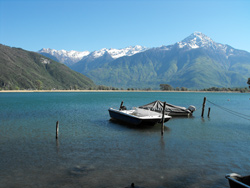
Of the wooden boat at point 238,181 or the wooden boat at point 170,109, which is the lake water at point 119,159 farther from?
the wooden boat at point 170,109

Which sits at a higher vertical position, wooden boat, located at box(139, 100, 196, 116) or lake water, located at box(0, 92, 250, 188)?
wooden boat, located at box(139, 100, 196, 116)

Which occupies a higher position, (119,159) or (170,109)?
(170,109)

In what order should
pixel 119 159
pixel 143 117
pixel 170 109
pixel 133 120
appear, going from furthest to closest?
pixel 170 109, pixel 133 120, pixel 143 117, pixel 119 159

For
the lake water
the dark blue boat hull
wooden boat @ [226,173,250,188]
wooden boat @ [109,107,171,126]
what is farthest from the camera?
the dark blue boat hull

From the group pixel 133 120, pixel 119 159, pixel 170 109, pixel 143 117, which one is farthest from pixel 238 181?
pixel 170 109

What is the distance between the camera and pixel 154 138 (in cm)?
2406

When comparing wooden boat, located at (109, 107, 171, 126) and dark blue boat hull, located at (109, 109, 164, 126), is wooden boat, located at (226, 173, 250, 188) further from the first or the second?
dark blue boat hull, located at (109, 109, 164, 126)

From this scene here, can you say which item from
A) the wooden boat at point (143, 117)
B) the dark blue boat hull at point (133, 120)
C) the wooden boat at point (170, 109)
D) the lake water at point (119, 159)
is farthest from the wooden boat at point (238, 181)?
the wooden boat at point (170, 109)

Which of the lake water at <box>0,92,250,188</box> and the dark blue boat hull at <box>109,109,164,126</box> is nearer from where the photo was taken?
the lake water at <box>0,92,250,188</box>

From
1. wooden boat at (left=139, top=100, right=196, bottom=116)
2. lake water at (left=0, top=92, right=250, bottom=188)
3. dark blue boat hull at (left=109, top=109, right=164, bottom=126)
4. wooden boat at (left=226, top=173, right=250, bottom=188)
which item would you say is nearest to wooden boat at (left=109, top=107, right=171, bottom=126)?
dark blue boat hull at (left=109, top=109, right=164, bottom=126)

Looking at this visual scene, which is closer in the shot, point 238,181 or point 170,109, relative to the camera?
point 238,181

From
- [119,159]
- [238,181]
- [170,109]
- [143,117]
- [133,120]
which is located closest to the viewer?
[238,181]

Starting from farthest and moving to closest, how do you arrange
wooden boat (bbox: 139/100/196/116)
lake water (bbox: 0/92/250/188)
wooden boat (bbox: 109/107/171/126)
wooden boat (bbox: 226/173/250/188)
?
wooden boat (bbox: 139/100/196/116), wooden boat (bbox: 109/107/171/126), lake water (bbox: 0/92/250/188), wooden boat (bbox: 226/173/250/188)

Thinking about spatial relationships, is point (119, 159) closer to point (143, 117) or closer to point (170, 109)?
point (143, 117)
